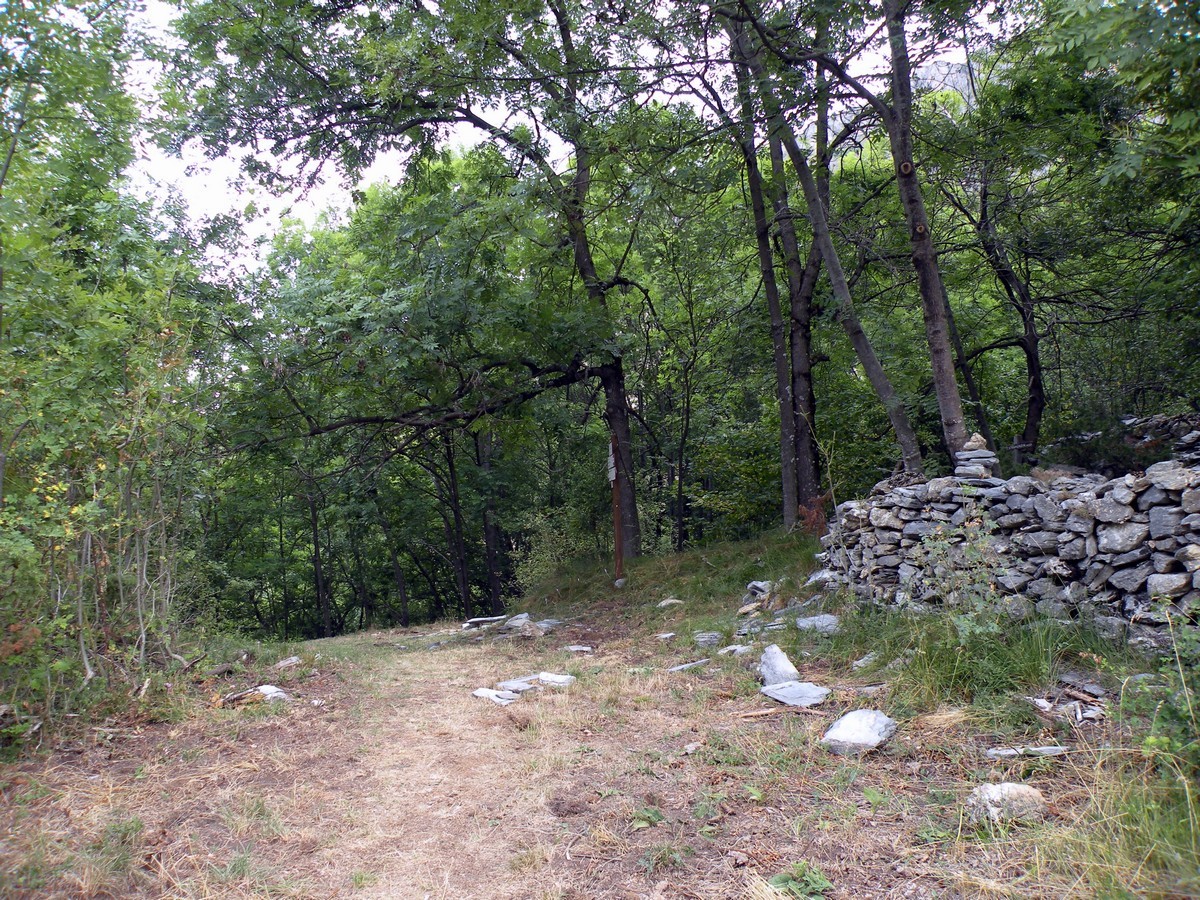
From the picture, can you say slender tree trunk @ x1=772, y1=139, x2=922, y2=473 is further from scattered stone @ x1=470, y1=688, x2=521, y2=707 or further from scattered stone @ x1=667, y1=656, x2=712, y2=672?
scattered stone @ x1=470, y1=688, x2=521, y2=707

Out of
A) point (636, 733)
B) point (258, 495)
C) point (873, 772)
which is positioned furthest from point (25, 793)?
point (258, 495)

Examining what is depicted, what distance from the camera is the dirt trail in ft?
8.59

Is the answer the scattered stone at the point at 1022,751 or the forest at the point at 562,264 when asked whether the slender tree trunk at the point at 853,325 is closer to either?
the forest at the point at 562,264

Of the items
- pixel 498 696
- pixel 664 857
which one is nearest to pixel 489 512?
pixel 498 696

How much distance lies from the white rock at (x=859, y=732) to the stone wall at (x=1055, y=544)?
1266 millimetres

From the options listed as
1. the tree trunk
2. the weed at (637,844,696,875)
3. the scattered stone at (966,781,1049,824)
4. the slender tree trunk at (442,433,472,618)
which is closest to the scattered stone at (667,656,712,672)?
→ the weed at (637,844,696,875)

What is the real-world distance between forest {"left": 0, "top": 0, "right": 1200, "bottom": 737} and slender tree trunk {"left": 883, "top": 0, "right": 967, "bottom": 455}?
0.03 metres

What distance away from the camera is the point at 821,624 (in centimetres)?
585

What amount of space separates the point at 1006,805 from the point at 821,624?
3.20 metres

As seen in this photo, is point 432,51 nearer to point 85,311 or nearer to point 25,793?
point 85,311

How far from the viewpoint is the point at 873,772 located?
3.27 m

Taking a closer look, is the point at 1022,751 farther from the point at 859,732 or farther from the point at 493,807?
the point at 493,807

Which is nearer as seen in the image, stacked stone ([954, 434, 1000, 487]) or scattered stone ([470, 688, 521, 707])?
scattered stone ([470, 688, 521, 707])

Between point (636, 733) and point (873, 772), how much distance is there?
1.47 metres
